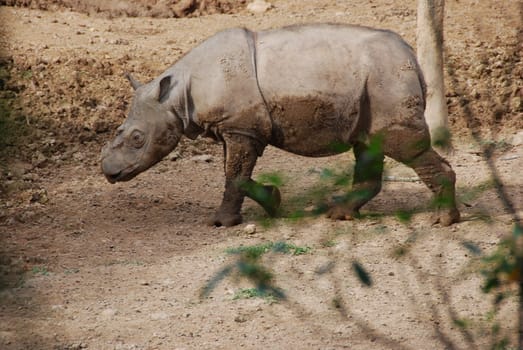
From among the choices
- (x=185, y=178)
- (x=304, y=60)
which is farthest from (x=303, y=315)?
(x=185, y=178)

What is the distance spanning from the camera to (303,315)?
5582 mm

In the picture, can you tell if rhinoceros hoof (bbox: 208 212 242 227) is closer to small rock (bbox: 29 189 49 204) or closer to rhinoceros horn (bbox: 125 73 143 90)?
rhinoceros horn (bbox: 125 73 143 90)

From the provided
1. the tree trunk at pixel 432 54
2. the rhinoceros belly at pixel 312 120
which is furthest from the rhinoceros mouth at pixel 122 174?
the tree trunk at pixel 432 54

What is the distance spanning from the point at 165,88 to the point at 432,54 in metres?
3.09

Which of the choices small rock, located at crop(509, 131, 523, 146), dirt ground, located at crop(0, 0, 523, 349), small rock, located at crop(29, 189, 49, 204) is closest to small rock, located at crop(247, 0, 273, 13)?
dirt ground, located at crop(0, 0, 523, 349)

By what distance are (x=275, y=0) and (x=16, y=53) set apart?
356 cm

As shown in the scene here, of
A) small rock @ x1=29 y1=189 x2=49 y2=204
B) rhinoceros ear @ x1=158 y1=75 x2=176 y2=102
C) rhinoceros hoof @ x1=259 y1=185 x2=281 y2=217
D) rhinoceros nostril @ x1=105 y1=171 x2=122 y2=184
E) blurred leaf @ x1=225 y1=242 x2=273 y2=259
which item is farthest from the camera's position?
small rock @ x1=29 y1=189 x2=49 y2=204

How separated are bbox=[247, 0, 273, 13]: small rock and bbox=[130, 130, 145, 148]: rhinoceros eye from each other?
5.28 meters

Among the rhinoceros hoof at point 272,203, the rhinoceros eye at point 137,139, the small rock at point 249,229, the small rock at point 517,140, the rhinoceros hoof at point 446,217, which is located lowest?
the small rock at point 517,140

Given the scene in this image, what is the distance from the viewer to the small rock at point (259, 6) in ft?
41.0

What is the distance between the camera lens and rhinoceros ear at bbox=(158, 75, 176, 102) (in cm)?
744

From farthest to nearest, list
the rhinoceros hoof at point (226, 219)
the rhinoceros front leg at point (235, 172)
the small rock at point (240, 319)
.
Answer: the rhinoceros hoof at point (226, 219) < the rhinoceros front leg at point (235, 172) < the small rock at point (240, 319)

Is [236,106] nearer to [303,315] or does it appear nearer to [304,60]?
[304,60]

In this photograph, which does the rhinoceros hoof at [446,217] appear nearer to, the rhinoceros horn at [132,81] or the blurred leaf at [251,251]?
the blurred leaf at [251,251]
